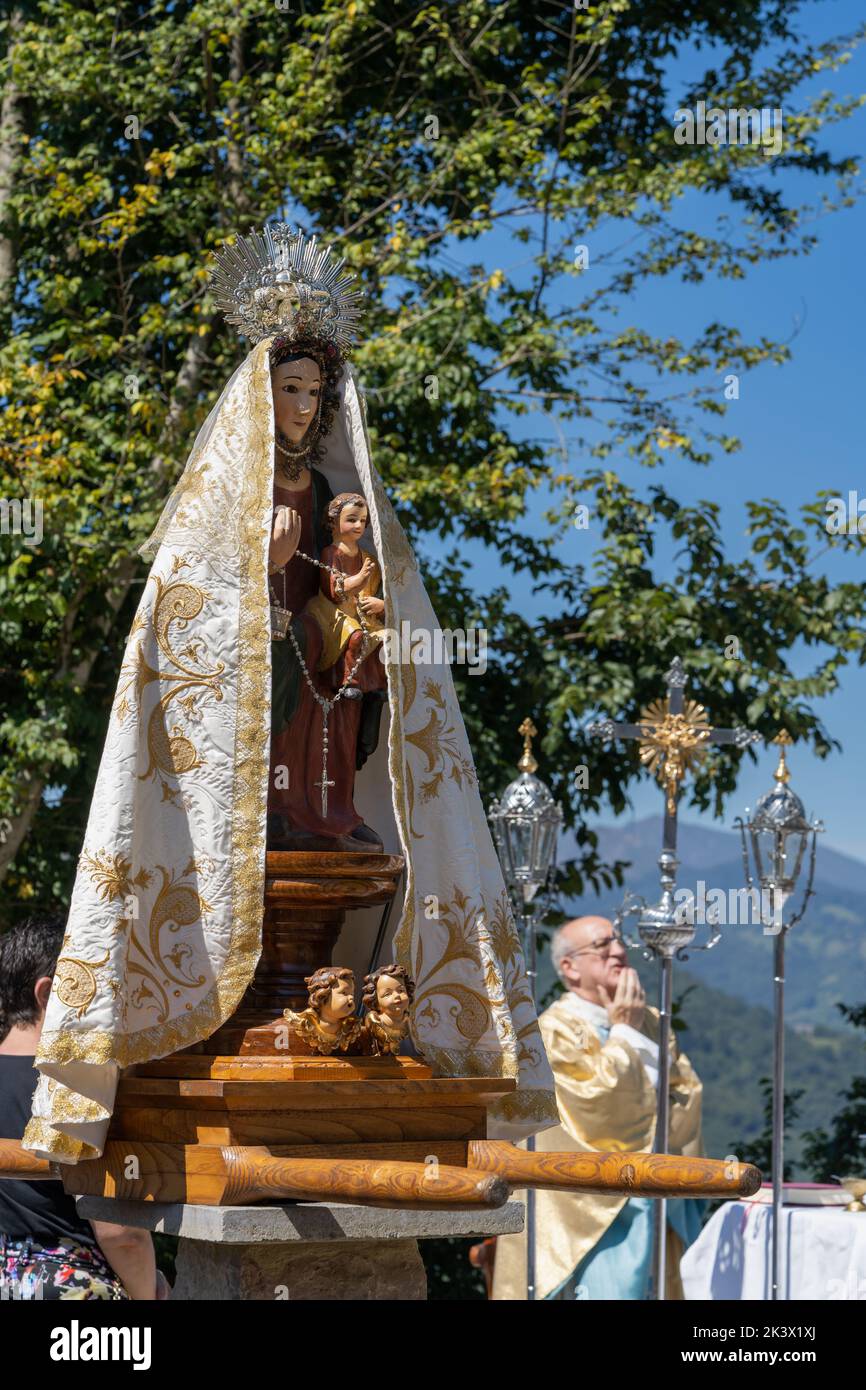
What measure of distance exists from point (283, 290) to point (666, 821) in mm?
3028

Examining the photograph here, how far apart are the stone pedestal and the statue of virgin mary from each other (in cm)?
28

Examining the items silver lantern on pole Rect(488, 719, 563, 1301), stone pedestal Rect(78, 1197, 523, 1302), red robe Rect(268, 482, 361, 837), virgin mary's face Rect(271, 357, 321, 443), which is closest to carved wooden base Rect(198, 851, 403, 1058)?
red robe Rect(268, 482, 361, 837)

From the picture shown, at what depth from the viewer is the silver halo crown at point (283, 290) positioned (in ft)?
13.4

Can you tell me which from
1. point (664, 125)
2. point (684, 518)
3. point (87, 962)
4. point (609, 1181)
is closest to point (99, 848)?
point (87, 962)

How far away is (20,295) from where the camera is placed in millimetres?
10578

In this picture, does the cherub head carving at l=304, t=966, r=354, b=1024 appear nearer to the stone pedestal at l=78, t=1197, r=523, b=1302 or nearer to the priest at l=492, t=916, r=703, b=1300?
the stone pedestal at l=78, t=1197, r=523, b=1302

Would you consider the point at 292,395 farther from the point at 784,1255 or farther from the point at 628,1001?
the point at 628,1001

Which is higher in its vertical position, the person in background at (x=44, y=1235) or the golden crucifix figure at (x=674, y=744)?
the golden crucifix figure at (x=674, y=744)

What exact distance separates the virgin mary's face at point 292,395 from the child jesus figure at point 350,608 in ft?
0.62

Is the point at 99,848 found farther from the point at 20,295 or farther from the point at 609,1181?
the point at 20,295

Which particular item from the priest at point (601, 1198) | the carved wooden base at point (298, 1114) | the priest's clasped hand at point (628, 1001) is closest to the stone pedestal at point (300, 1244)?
the carved wooden base at point (298, 1114)

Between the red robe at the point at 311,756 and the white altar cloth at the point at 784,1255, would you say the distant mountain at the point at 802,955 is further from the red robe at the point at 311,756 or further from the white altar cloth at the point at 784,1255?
the red robe at the point at 311,756

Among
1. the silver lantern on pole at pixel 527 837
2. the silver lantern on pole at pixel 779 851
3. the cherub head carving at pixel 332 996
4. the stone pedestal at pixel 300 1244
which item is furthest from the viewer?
the silver lantern on pole at pixel 527 837

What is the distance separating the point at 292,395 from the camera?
403 centimetres
